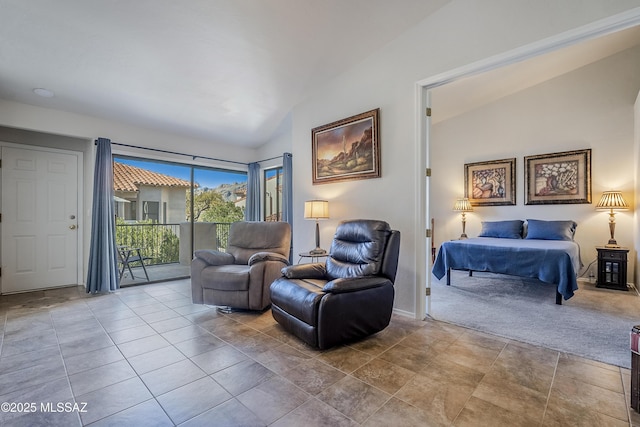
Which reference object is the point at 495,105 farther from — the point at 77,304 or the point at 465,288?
the point at 77,304

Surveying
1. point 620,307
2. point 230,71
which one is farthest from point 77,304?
point 620,307

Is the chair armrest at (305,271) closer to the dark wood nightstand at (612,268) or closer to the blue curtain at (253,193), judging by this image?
the blue curtain at (253,193)

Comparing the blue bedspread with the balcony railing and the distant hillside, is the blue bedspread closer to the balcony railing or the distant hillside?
the balcony railing

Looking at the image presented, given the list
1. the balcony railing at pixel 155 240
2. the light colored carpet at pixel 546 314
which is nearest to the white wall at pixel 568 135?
the light colored carpet at pixel 546 314

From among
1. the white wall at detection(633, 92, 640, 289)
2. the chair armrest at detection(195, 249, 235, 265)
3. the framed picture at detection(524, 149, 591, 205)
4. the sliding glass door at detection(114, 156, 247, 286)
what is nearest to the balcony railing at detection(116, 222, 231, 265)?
the sliding glass door at detection(114, 156, 247, 286)

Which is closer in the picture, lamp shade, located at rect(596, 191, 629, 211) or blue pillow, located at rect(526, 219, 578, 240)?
lamp shade, located at rect(596, 191, 629, 211)

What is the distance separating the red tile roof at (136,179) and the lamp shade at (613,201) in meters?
6.75

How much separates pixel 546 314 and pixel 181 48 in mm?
4765

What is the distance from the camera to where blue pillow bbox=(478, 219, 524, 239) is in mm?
5094

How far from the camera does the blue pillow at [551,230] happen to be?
457 cm

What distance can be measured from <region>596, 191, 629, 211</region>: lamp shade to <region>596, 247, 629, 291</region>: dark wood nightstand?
2.07ft

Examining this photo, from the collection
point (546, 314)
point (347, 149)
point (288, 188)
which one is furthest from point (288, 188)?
point (546, 314)

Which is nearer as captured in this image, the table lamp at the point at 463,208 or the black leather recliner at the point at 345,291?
the black leather recliner at the point at 345,291

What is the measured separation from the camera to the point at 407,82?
120 inches
